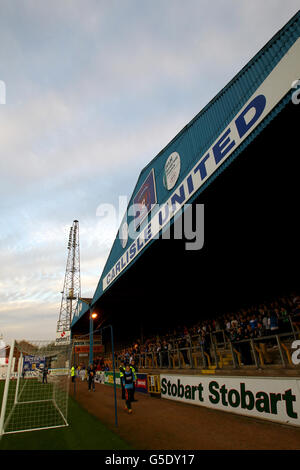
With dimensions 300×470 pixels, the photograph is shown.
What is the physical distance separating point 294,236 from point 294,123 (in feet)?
34.0

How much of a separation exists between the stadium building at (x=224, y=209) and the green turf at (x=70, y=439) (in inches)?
316

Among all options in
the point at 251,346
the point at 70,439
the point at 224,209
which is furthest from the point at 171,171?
the point at 70,439

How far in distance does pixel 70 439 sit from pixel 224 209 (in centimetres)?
1010

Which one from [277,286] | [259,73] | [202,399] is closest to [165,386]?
[202,399]

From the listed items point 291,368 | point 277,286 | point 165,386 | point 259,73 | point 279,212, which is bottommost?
point 165,386

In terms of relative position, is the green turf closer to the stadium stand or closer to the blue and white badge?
the stadium stand

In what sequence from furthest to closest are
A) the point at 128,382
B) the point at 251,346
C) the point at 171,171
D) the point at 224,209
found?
1. the point at 171,171
2. the point at 224,209
3. the point at 128,382
4. the point at 251,346

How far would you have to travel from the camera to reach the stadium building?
783 cm

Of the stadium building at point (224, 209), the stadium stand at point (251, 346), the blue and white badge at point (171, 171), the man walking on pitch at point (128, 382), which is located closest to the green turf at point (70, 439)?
the man walking on pitch at point (128, 382)

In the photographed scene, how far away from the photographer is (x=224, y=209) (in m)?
12.2

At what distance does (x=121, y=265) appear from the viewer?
1922 cm

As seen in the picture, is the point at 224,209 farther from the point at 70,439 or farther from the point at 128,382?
the point at 70,439

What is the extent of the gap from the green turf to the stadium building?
803 cm

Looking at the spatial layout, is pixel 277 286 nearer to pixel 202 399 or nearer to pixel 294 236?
pixel 294 236
